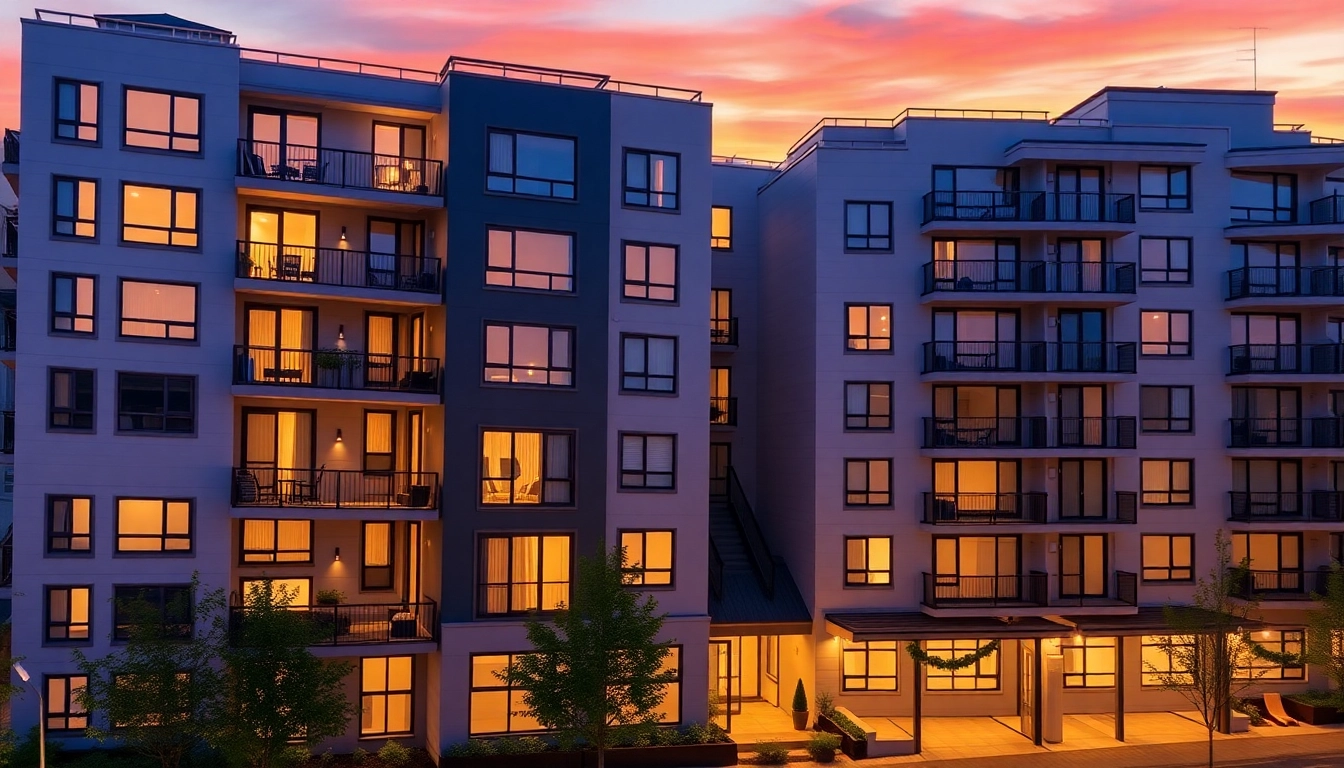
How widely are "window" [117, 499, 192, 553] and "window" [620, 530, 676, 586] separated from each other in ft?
37.8

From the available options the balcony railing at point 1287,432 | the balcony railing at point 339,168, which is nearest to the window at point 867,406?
the balcony railing at point 1287,432

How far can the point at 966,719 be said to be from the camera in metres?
34.2

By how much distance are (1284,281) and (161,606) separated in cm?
3654

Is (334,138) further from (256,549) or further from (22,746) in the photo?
(22,746)

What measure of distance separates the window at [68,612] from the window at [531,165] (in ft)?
48.0

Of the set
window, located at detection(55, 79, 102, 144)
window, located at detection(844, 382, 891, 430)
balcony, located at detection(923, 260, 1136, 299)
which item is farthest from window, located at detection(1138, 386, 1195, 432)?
window, located at detection(55, 79, 102, 144)

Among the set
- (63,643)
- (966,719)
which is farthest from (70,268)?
(966,719)

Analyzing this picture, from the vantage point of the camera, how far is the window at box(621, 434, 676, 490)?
3055 centimetres

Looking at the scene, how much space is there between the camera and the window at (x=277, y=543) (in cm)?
2844

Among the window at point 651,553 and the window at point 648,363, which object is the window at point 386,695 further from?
the window at point 648,363

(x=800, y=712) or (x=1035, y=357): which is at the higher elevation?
(x=1035, y=357)

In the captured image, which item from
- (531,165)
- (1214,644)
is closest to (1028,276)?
(1214,644)

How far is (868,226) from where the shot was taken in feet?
113

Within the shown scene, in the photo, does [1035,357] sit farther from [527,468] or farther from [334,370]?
[334,370]
